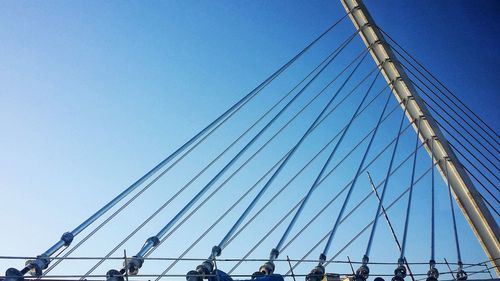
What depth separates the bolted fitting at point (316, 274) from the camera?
674 cm

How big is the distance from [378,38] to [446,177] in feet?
23.1

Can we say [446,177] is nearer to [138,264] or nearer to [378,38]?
[378,38]

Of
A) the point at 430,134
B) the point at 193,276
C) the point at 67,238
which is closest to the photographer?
the point at 67,238

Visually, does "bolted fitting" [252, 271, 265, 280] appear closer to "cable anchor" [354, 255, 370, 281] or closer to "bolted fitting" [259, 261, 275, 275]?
"bolted fitting" [259, 261, 275, 275]

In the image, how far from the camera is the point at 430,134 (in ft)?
46.5

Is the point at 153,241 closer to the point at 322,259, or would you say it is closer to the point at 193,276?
the point at 193,276

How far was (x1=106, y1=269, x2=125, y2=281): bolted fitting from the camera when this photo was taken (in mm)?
4786

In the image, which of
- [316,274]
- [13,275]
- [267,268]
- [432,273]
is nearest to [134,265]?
[13,275]

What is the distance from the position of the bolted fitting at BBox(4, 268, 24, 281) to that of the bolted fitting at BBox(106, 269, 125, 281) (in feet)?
3.57

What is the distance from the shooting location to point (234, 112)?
945 cm

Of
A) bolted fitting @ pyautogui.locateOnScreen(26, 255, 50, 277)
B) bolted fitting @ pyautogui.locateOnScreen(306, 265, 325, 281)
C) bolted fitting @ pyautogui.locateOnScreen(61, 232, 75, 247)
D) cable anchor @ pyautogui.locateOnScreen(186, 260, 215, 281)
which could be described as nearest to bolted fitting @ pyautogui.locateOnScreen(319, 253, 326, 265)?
bolted fitting @ pyautogui.locateOnScreen(306, 265, 325, 281)

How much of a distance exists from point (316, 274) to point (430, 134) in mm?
10427

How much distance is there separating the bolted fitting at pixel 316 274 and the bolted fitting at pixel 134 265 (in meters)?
3.43

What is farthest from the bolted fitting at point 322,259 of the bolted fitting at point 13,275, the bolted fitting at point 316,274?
the bolted fitting at point 13,275
